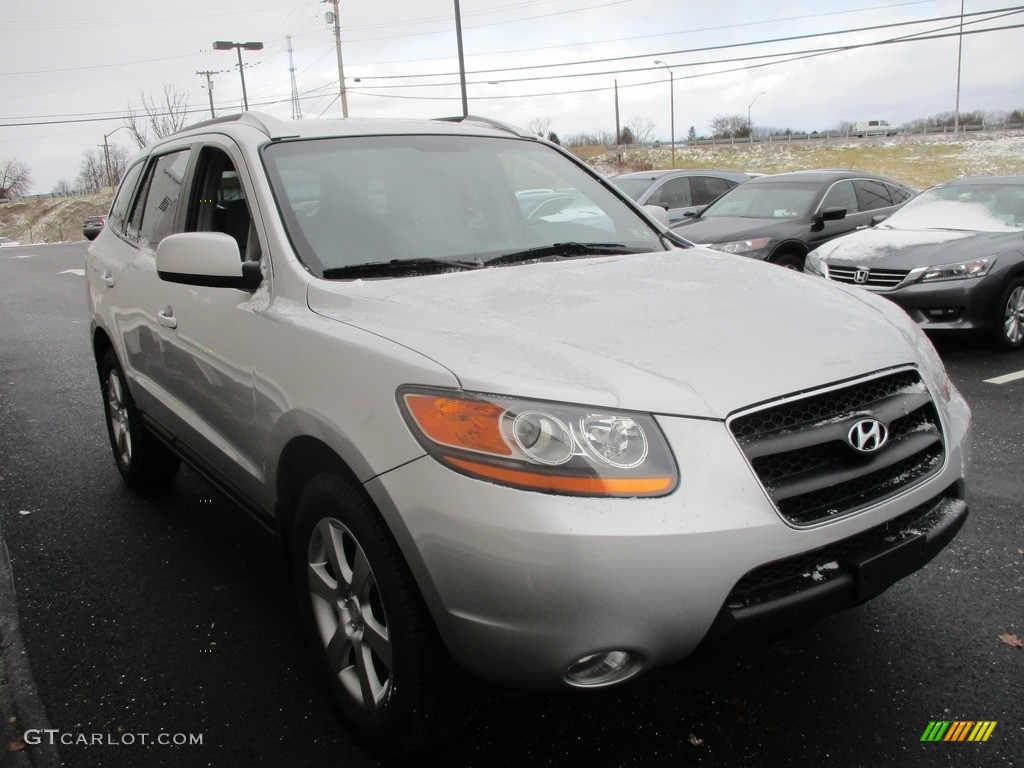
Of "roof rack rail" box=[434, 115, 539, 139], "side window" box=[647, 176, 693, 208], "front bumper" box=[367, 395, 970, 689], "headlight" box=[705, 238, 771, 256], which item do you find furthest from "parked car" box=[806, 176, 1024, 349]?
"front bumper" box=[367, 395, 970, 689]

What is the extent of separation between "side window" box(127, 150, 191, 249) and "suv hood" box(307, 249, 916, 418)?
1.49 metres

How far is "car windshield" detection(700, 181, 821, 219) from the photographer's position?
9992mm

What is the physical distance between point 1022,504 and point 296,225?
3389mm

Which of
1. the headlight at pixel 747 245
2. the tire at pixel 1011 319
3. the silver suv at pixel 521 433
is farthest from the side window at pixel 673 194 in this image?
the silver suv at pixel 521 433

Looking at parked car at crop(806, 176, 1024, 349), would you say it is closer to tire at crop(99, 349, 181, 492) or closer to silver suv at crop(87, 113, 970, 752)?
silver suv at crop(87, 113, 970, 752)

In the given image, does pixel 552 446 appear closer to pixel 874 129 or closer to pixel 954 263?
pixel 954 263

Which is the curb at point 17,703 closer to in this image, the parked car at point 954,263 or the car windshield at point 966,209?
the parked car at point 954,263

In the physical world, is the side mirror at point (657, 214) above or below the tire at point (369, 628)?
above

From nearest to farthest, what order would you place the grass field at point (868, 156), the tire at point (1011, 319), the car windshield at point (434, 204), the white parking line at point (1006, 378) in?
the car windshield at point (434, 204) < the white parking line at point (1006, 378) < the tire at point (1011, 319) < the grass field at point (868, 156)

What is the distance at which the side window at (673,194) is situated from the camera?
12.9 metres

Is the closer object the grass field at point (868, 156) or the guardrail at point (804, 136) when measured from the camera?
the grass field at point (868, 156)

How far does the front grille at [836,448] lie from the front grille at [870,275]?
541cm

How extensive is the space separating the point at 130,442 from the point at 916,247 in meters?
6.43

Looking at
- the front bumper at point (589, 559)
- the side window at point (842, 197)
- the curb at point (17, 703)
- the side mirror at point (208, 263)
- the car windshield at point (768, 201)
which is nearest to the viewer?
the front bumper at point (589, 559)
